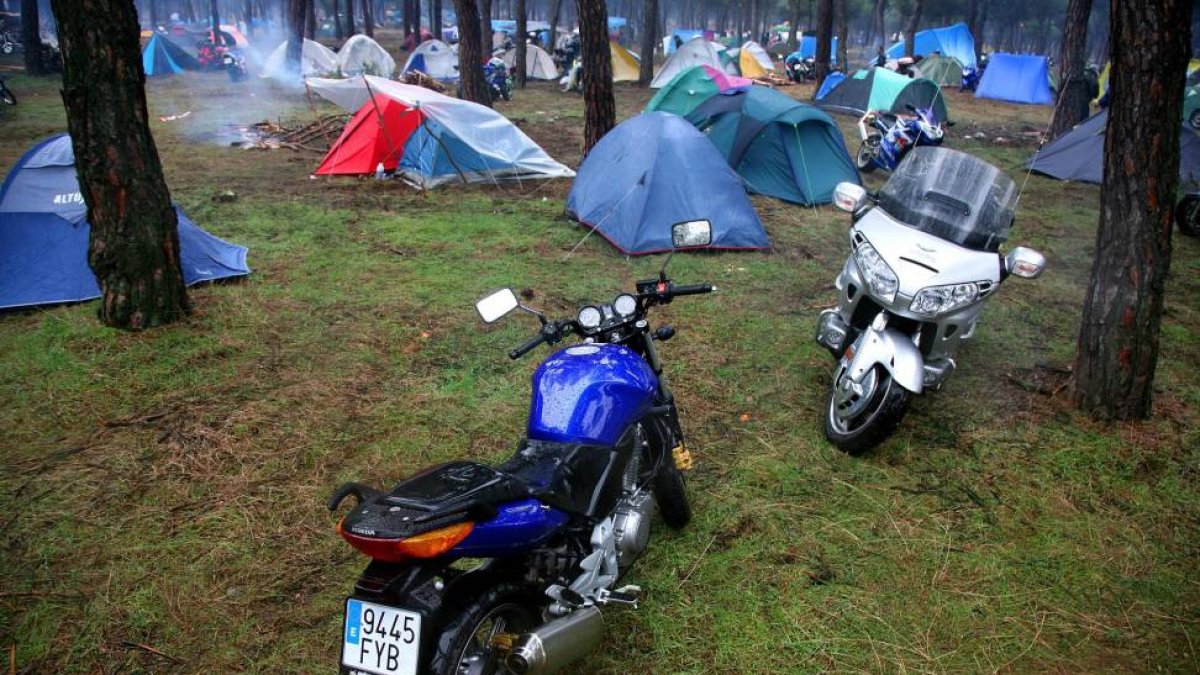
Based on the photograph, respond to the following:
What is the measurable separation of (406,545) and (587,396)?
1032 millimetres

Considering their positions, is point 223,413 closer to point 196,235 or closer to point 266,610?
point 266,610

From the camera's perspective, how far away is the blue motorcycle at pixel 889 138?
1238cm

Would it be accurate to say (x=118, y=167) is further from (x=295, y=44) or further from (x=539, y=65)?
(x=295, y=44)

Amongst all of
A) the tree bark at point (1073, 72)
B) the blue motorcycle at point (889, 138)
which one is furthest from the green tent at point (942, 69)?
the blue motorcycle at point (889, 138)

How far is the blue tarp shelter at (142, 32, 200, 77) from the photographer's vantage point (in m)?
27.4

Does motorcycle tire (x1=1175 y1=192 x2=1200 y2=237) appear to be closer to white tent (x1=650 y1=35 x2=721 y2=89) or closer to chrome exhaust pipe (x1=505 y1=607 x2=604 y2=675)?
chrome exhaust pipe (x1=505 y1=607 x2=604 y2=675)

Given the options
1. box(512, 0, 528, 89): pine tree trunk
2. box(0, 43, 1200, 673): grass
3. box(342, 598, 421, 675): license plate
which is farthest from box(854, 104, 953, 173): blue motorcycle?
box(512, 0, 528, 89): pine tree trunk

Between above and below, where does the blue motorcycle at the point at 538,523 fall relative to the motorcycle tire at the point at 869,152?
below

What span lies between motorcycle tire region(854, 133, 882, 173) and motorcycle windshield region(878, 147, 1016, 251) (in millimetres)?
8300

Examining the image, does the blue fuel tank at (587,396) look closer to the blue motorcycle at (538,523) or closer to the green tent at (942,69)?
the blue motorcycle at (538,523)

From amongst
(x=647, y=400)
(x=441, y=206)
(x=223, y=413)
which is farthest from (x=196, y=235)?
(x=647, y=400)

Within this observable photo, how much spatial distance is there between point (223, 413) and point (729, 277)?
4655mm

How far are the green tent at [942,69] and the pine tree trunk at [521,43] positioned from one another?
1380 centimetres

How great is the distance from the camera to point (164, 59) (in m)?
28.1
